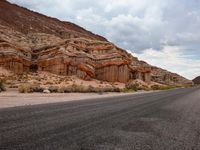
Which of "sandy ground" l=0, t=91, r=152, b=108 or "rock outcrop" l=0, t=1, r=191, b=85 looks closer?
"sandy ground" l=0, t=91, r=152, b=108

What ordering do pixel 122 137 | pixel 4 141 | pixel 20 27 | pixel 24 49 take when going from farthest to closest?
pixel 20 27, pixel 24 49, pixel 122 137, pixel 4 141

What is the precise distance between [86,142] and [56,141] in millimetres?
555

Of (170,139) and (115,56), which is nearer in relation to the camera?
(170,139)

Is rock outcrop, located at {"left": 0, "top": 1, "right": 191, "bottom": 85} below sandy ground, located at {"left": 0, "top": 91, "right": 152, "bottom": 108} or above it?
above

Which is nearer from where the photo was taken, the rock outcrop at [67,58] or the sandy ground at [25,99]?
the sandy ground at [25,99]

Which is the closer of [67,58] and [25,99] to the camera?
[25,99]

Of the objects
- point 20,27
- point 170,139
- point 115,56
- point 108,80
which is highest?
point 20,27

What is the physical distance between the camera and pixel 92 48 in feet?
193

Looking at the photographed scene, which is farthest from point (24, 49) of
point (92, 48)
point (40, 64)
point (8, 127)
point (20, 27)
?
point (8, 127)

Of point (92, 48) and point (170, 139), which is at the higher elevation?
point (92, 48)

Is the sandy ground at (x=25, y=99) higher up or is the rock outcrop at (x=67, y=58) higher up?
the rock outcrop at (x=67, y=58)

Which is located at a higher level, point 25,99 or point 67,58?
point 67,58

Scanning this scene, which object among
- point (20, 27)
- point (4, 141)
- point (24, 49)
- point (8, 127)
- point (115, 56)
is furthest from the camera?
point (20, 27)

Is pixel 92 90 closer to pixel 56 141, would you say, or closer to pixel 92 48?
pixel 92 48
